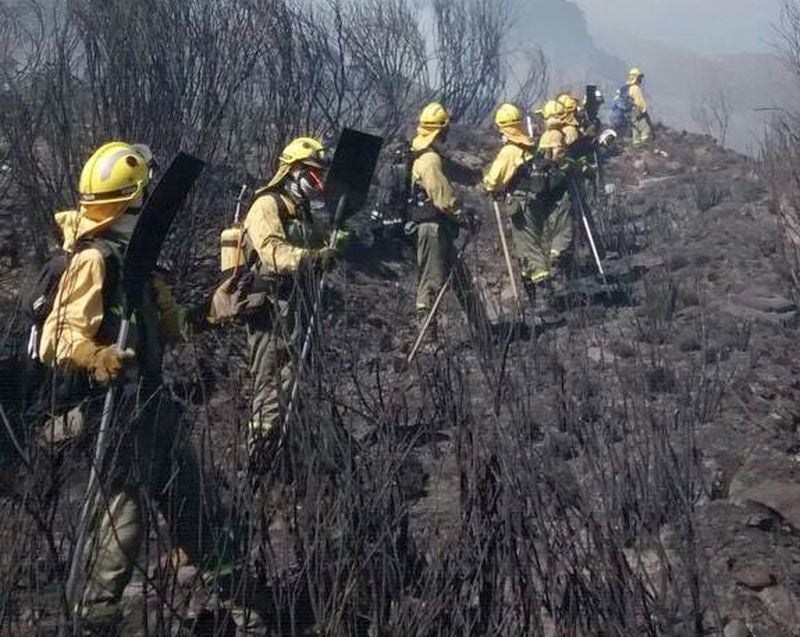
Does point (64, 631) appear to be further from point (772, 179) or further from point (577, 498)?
point (772, 179)

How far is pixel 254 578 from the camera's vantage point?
112 inches

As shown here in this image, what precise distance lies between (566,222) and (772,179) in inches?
74.0

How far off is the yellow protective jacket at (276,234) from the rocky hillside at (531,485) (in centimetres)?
45

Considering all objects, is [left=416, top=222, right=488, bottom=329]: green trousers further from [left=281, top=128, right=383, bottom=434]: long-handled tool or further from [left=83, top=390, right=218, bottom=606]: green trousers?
[left=83, top=390, right=218, bottom=606]: green trousers

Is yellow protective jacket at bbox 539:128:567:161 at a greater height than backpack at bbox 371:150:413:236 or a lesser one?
greater

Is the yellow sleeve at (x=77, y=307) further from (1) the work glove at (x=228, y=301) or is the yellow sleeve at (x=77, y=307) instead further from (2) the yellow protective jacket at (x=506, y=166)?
(2) the yellow protective jacket at (x=506, y=166)

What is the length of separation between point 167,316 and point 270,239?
101 centimetres

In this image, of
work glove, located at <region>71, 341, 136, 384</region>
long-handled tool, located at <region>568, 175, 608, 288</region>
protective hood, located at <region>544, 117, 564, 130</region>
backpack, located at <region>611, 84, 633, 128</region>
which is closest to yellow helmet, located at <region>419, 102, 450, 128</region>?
long-handled tool, located at <region>568, 175, 608, 288</region>

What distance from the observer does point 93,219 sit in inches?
132

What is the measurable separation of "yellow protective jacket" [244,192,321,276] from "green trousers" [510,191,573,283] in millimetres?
3934

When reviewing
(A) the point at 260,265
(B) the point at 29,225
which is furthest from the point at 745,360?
(B) the point at 29,225

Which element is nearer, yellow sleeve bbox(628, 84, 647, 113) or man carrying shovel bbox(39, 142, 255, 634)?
man carrying shovel bbox(39, 142, 255, 634)

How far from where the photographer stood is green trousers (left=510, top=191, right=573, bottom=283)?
28.0ft

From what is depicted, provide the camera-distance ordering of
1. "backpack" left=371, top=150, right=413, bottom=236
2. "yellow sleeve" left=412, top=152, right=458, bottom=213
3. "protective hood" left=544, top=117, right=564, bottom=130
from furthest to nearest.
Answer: "protective hood" left=544, top=117, right=564, bottom=130
"backpack" left=371, top=150, right=413, bottom=236
"yellow sleeve" left=412, top=152, right=458, bottom=213
